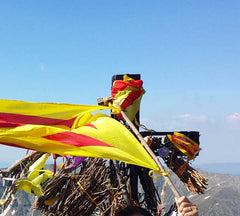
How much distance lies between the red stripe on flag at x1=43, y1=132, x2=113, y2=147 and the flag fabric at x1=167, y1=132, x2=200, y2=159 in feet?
7.51

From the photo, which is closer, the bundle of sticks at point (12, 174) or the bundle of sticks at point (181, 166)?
the bundle of sticks at point (12, 174)

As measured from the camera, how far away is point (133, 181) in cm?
639

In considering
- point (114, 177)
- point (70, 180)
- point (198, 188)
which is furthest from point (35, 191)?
point (198, 188)

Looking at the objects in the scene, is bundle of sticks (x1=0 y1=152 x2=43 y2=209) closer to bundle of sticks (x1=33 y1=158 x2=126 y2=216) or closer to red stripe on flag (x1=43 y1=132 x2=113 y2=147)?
bundle of sticks (x1=33 y1=158 x2=126 y2=216)

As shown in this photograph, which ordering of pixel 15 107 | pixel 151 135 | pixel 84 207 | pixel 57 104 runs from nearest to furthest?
pixel 15 107 → pixel 57 104 → pixel 84 207 → pixel 151 135

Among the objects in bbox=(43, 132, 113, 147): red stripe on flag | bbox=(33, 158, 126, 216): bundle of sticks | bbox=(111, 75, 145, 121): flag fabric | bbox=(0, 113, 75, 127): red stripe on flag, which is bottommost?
bbox=(33, 158, 126, 216): bundle of sticks

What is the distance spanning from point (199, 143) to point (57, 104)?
2.57m

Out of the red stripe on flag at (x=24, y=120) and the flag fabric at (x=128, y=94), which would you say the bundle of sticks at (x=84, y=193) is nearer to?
the flag fabric at (x=128, y=94)

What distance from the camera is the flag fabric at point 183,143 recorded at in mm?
6352

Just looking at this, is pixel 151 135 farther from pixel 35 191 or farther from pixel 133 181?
pixel 35 191

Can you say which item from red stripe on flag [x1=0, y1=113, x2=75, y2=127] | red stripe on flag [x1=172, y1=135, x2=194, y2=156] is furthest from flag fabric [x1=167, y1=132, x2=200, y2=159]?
red stripe on flag [x1=0, y1=113, x2=75, y2=127]

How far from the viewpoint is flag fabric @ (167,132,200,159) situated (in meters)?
6.35

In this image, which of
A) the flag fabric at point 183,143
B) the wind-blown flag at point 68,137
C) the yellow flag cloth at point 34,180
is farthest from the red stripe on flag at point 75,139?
the flag fabric at point 183,143

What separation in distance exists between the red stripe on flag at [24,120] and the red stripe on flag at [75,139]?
542mm
